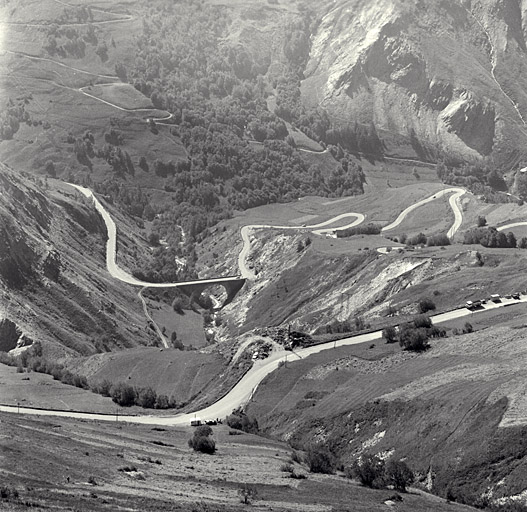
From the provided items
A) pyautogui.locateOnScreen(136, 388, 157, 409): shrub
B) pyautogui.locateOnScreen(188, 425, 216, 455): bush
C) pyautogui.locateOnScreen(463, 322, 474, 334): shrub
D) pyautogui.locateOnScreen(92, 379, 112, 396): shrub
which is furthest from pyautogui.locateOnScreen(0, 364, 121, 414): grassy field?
pyautogui.locateOnScreen(463, 322, 474, 334): shrub

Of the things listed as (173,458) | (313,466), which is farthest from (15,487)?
(313,466)

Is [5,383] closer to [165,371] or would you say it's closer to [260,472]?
[165,371]

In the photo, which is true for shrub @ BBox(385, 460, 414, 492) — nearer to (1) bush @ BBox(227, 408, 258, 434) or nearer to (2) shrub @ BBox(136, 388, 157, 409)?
(1) bush @ BBox(227, 408, 258, 434)

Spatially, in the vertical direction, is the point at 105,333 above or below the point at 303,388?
below

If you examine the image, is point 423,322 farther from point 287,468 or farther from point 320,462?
point 287,468

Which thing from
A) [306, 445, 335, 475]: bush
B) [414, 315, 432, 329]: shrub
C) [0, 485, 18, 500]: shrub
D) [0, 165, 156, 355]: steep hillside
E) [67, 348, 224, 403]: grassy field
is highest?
[0, 485, 18, 500]: shrub

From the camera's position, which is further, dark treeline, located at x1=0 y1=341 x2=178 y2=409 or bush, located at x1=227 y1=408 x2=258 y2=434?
dark treeline, located at x1=0 y1=341 x2=178 y2=409

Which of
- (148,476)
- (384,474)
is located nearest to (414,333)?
(384,474)

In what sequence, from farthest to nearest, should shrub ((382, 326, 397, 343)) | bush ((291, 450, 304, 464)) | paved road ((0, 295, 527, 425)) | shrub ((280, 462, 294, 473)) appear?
1. shrub ((382, 326, 397, 343))
2. paved road ((0, 295, 527, 425))
3. bush ((291, 450, 304, 464))
4. shrub ((280, 462, 294, 473))
